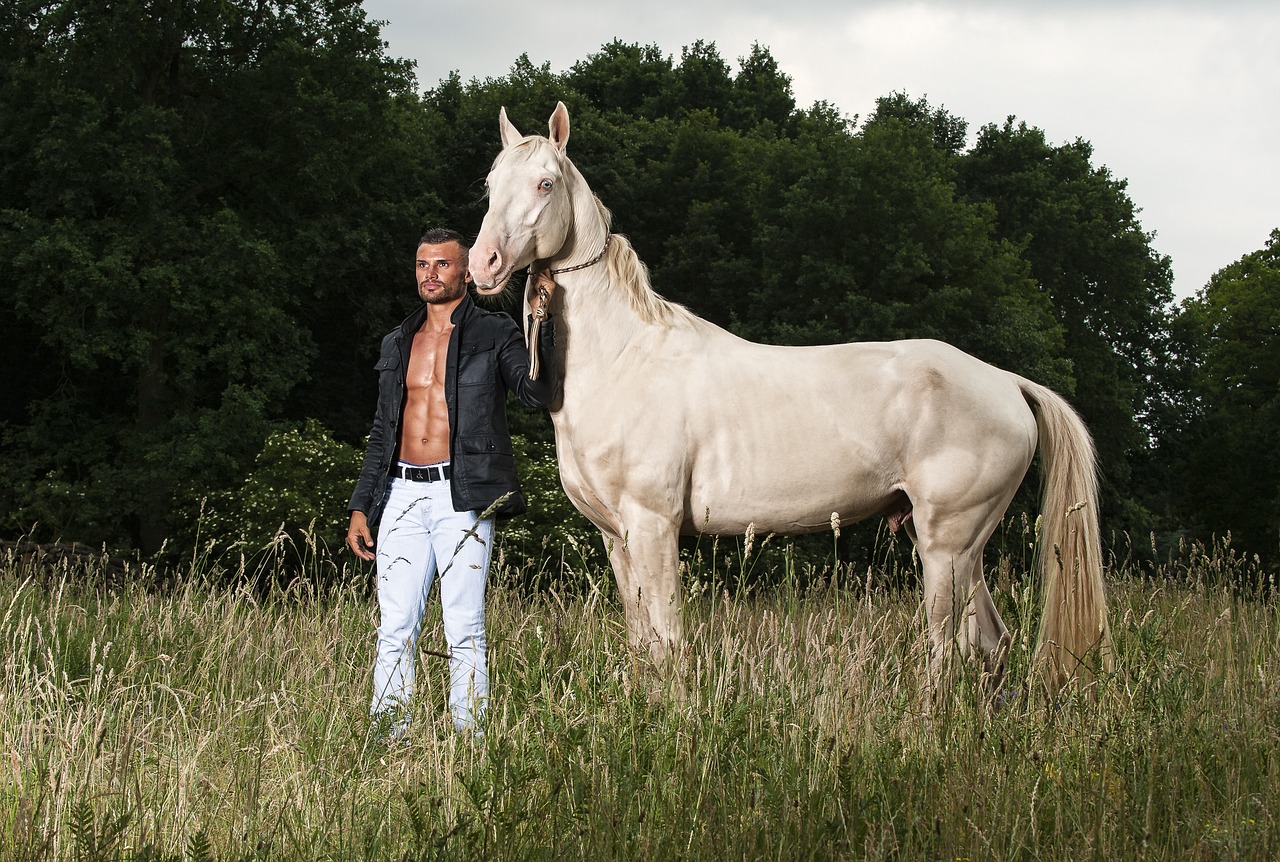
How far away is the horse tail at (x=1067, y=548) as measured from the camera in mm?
5125

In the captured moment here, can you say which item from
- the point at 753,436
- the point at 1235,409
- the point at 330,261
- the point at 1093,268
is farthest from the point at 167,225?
the point at 1235,409

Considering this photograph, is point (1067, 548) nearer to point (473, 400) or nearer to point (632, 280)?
point (632, 280)

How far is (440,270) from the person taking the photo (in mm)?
5000

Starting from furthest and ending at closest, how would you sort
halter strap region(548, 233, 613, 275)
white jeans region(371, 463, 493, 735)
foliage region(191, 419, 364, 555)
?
foliage region(191, 419, 364, 555) < halter strap region(548, 233, 613, 275) < white jeans region(371, 463, 493, 735)

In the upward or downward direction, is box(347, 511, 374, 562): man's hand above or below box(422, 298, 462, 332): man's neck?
below

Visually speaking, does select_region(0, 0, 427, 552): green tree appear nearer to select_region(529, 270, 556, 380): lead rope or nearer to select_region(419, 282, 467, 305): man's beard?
select_region(419, 282, 467, 305): man's beard

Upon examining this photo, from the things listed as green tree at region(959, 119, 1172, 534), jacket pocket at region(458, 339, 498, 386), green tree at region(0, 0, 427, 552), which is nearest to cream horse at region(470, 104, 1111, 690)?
jacket pocket at region(458, 339, 498, 386)

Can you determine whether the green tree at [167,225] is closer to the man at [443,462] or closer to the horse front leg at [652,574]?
the man at [443,462]

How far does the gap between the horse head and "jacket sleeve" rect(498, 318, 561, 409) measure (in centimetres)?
28

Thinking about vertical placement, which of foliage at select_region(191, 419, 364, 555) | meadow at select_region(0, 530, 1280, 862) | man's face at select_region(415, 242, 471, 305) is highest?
man's face at select_region(415, 242, 471, 305)

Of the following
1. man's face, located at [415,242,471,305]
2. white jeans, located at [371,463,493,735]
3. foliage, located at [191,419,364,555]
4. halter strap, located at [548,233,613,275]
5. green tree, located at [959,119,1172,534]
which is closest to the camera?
white jeans, located at [371,463,493,735]

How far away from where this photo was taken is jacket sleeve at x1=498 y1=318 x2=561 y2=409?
16.1 feet

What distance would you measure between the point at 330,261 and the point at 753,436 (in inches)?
863

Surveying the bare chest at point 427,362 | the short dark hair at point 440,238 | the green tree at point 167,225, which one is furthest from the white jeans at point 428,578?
the green tree at point 167,225
